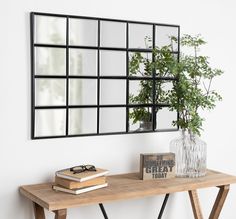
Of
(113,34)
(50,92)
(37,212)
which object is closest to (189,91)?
(113,34)

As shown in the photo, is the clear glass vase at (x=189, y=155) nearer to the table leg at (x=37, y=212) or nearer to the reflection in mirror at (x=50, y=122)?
the reflection in mirror at (x=50, y=122)

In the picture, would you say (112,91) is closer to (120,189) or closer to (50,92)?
(50,92)

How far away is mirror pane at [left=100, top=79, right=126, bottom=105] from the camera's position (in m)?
2.73

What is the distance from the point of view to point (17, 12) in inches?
97.0

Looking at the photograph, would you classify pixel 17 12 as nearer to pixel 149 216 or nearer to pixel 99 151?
pixel 99 151

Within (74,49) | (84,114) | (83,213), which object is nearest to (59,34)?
(74,49)

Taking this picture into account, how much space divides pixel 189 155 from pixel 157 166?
0.74ft

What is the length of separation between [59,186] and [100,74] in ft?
2.30

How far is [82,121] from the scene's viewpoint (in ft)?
8.77

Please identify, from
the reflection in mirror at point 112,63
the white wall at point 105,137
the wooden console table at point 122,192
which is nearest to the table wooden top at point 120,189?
the wooden console table at point 122,192

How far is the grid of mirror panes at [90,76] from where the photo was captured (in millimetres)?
2541

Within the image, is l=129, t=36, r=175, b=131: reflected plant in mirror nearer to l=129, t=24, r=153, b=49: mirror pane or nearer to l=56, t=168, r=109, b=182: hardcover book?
l=129, t=24, r=153, b=49: mirror pane

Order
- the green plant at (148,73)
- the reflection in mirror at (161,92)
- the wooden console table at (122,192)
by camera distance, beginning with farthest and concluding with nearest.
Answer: the reflection in mirror at (161,92) → the green plant at (148,73) → the wooden console table at (122,192)

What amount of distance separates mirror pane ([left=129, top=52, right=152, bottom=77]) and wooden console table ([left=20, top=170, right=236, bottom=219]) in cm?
61
